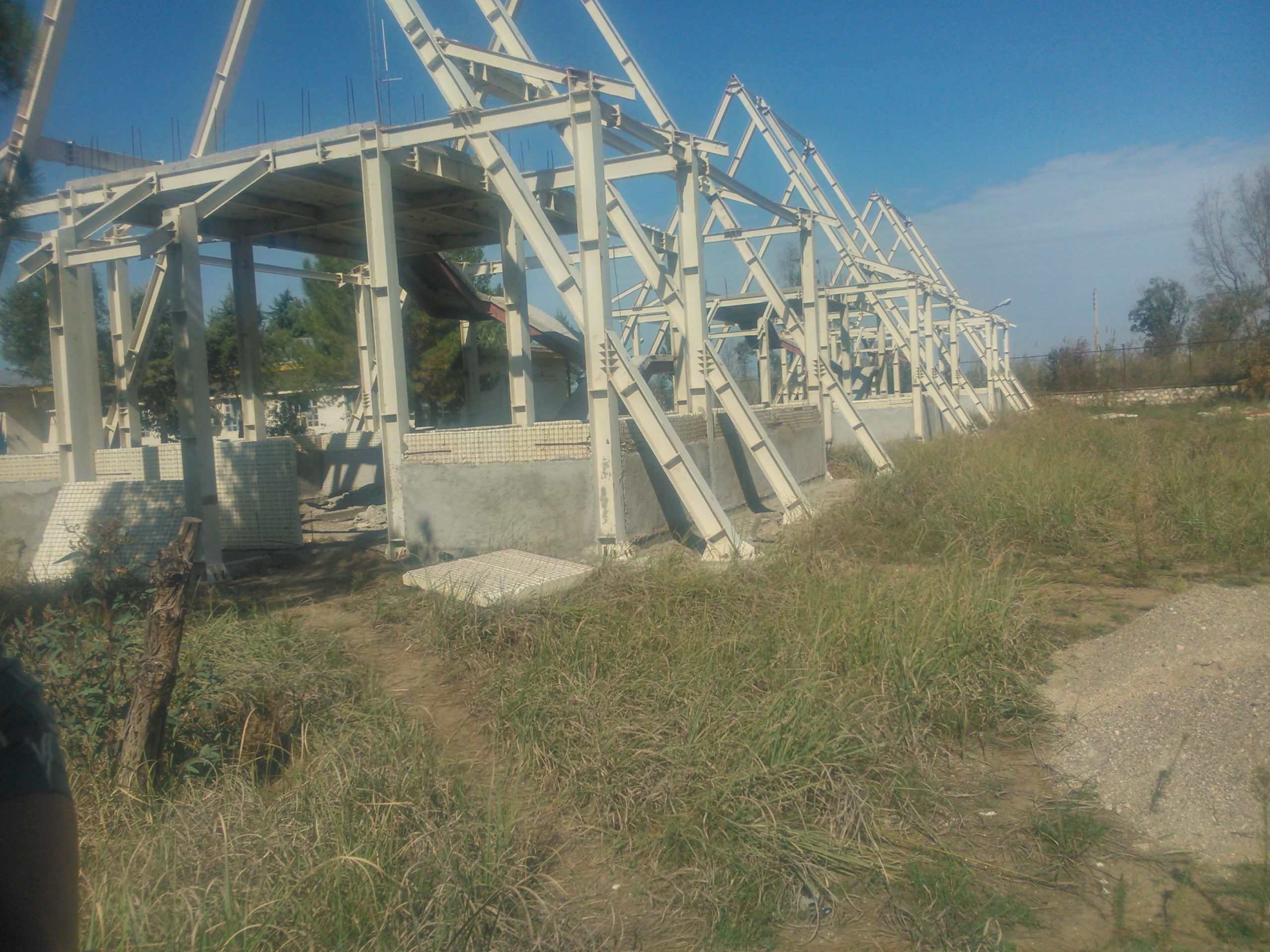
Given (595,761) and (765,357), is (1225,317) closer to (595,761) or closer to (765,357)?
(765,357)

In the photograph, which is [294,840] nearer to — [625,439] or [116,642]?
[116,642]

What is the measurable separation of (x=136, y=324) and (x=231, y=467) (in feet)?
9.06

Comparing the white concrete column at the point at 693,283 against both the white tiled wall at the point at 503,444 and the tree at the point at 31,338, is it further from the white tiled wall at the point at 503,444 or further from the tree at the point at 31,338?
the tree at the point at 31,338

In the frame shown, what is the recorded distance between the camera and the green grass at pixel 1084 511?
298 inches

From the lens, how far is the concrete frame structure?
8219 mm

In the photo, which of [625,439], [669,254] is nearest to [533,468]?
[625,439]


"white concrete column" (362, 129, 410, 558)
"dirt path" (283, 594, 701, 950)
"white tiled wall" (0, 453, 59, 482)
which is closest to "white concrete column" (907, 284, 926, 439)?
"white concrete column" (362, 129, 410, 558)

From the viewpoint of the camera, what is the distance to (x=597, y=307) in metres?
8.20

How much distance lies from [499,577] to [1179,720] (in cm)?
438

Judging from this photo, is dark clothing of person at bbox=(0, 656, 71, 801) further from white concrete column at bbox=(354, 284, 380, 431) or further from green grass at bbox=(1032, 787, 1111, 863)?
white concrete column at bbox=(354, 284, 380, 431)

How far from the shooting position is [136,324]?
11.8 m

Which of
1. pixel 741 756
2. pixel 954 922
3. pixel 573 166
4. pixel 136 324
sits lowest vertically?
pixel 954 922

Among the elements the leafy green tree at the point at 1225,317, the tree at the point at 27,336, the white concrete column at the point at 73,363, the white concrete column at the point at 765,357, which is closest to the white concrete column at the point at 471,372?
the white concrete column at the point at 73,363

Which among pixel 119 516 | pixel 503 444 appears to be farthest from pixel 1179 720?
pixel 119 516
